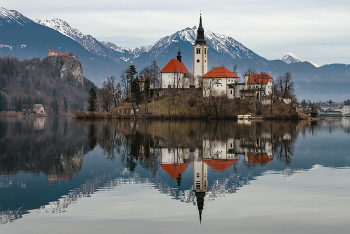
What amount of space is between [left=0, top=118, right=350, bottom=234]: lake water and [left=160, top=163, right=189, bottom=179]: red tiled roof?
0.07 metres

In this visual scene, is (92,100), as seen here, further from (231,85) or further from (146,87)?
(231,85)

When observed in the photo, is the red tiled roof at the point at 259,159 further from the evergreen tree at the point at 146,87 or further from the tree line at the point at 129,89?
the evergreen tree at the point at 146,87

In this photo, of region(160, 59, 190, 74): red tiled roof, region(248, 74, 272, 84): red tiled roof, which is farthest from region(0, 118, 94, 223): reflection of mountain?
region(160, 59, 190, 74): red tiled roof

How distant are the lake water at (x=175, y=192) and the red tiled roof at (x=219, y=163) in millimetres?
70

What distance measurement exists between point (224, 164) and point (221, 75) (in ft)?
279

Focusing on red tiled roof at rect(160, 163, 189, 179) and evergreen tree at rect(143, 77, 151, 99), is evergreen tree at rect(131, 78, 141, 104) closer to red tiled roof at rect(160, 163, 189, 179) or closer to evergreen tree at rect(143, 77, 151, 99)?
evergreen tree at rect(143, 77, 151, 99)

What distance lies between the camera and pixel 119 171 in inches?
938

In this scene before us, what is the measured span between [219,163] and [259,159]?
364cm

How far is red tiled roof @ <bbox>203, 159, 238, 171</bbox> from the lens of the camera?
80.2 ft

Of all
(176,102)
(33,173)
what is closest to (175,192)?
(33,173)

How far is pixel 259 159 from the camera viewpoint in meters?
28.1

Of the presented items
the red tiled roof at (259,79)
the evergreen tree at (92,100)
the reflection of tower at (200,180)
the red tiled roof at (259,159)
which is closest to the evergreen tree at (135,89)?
the evergreen tree at (92,100)

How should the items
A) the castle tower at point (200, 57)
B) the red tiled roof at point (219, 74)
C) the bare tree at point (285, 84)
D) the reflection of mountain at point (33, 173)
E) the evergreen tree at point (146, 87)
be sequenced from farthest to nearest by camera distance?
1. the castle tower at point (200, 57)
2. the evergreen tree at point (146, 87)
3. the bare tree at point (285, 84)
4. the red tiled roof at point (219, 74)
5. the reflection of mountain at point (33, 173)

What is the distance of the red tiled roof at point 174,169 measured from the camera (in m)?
22.7
